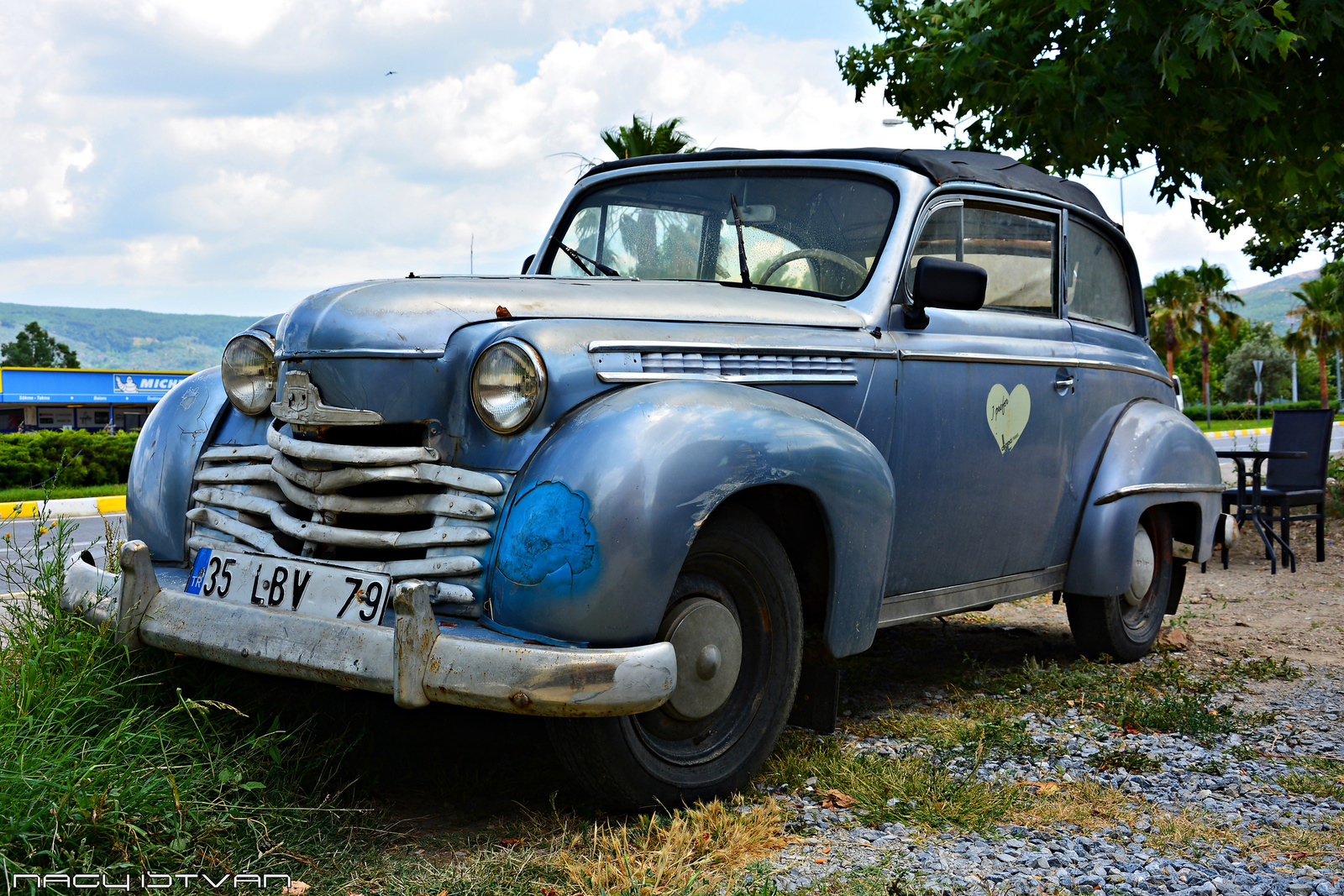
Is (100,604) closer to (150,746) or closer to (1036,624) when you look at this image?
(150,746)

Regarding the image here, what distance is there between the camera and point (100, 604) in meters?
2.96

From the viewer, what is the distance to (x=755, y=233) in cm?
382

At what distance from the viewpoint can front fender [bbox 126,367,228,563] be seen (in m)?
3.22

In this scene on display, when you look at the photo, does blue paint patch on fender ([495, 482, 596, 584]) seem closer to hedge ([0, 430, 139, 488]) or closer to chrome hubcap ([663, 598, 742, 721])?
chrome hubcap ([663, 598, 742, 721])

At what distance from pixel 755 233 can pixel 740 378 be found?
3.23 ft

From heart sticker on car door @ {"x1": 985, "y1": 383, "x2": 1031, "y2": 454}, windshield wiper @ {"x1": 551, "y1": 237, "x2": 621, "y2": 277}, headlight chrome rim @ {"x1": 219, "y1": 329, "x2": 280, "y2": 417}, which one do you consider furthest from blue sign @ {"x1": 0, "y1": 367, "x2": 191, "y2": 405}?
heart sticker on car door @ {"x1": 985, "y1": 383, "x2": 1031, "y2": 454}

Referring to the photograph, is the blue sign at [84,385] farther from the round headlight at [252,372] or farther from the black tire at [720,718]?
the black tire at [720,718]

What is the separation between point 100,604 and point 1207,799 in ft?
10.2

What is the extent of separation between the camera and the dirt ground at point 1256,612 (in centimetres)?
538

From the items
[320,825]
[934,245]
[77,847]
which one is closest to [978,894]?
[320,825]

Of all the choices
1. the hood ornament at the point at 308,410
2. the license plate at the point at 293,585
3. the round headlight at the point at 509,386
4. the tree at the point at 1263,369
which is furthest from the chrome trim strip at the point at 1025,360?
the tree at the point at 1263,369

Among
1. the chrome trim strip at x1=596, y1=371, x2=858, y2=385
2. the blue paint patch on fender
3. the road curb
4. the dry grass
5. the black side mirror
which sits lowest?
the road curb

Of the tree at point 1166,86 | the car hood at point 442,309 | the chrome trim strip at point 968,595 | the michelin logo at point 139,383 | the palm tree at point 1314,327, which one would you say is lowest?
the chrome trim strip at point 968,595

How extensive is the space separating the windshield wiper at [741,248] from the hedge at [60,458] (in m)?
12.6
